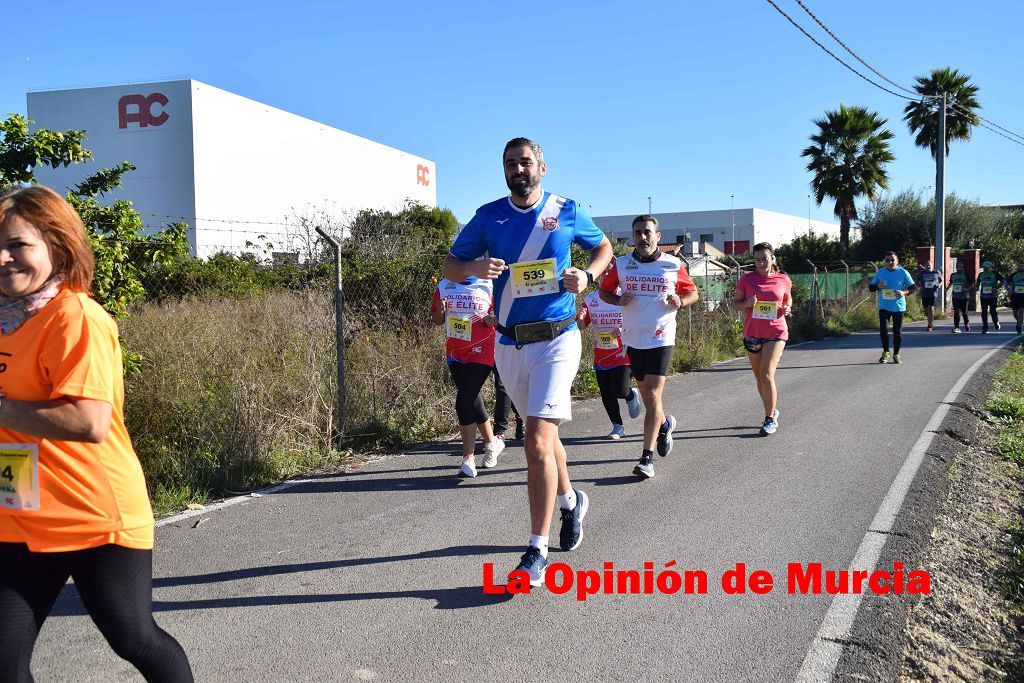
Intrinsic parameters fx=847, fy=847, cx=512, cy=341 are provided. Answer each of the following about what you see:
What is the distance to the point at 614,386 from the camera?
8281mm

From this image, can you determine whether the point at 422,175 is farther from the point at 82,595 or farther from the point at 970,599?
the point at 82,595

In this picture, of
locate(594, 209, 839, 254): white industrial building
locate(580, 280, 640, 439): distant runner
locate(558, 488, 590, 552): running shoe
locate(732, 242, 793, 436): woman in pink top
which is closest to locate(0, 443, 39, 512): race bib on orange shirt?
locate(558, 488, 590, 552): running shoe

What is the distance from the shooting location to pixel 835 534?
5.21 m

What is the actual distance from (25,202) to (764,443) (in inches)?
271

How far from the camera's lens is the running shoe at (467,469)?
22.2ft

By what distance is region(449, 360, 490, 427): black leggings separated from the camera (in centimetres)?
672

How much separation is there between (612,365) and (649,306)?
136 cm

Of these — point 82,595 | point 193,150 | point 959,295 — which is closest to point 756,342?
point 82,595

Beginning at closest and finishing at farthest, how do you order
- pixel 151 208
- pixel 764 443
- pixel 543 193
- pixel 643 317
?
pixel 543 193, pixel 643 317, pixel 764 443, pixel 151 208

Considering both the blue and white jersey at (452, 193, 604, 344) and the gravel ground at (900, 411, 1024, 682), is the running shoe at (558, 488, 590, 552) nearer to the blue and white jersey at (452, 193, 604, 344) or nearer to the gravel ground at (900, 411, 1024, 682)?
the blue and white jersey at (452, 193, 604, 344)

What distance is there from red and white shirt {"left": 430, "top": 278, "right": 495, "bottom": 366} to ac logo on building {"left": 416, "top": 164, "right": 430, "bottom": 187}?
45.6 meters

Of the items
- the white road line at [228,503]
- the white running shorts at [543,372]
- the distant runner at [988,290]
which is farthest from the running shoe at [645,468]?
the distant runner at [988,290]

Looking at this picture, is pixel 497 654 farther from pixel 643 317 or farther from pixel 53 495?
pixel 643 317

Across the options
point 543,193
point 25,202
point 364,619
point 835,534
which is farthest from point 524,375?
point 25,202
